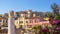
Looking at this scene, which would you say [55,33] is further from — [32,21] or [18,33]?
[32,21]

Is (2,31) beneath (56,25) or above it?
beneath

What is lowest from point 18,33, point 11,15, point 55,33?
point 18,33

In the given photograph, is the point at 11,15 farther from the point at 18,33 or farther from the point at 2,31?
Answer: the point at 2,31

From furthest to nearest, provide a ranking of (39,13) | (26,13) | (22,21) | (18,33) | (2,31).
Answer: (39,13), (26,13), (22,21), (2,31), (18,33)

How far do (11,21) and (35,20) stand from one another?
37796 millimetres

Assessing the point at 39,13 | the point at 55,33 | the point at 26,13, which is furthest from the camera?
the point at 39,13

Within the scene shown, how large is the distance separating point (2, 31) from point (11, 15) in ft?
26.6

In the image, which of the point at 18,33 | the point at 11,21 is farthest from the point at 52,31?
the point at 18,33

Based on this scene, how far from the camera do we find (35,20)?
4962cm

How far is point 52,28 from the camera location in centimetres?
1207

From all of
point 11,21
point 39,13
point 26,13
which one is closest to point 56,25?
point 11,21

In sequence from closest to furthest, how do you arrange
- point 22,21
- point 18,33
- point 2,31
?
point 18,33
point 2,31
point 22,21

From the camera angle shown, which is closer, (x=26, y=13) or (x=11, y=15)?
(x=11, y=15)

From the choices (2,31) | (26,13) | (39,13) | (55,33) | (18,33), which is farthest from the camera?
(39,13)
